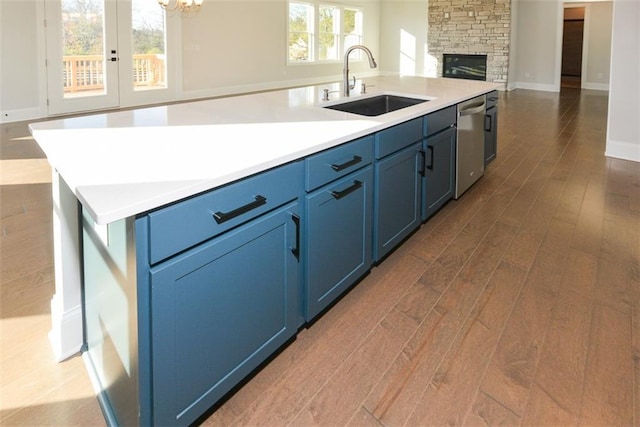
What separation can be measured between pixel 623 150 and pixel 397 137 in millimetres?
4049

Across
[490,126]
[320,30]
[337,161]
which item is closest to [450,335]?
[337,161]

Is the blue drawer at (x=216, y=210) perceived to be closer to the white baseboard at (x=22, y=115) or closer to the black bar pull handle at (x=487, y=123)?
the black bar pull handle at (x=487, y=123)

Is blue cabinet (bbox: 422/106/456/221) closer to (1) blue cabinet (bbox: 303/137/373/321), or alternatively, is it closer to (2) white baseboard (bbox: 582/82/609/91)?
(1) blue cabinet (bbox: 303/137/373/321)

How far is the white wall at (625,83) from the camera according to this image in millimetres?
4875

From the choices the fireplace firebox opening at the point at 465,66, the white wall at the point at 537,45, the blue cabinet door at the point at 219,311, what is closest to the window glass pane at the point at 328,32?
the fireplace firebox opening at the point at 465,66

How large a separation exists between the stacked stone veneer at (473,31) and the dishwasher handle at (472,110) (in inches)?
350

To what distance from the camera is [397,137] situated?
7.93ft

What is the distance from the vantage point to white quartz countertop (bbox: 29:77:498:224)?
118 centimetres

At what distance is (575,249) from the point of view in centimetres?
289

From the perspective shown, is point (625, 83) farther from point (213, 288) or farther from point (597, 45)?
point (597, 45)

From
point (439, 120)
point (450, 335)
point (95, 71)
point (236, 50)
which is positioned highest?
point (236, 50)

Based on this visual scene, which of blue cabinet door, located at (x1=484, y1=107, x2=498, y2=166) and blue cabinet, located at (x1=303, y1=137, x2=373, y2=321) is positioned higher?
blue cabinet door, located at (x1=484, y1=107, x2=498, y2=166)

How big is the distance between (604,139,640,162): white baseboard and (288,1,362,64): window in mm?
7843

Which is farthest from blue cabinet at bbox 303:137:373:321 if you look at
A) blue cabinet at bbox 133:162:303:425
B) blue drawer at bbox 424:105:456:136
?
blue drawer at bbox 424:105:456:136
